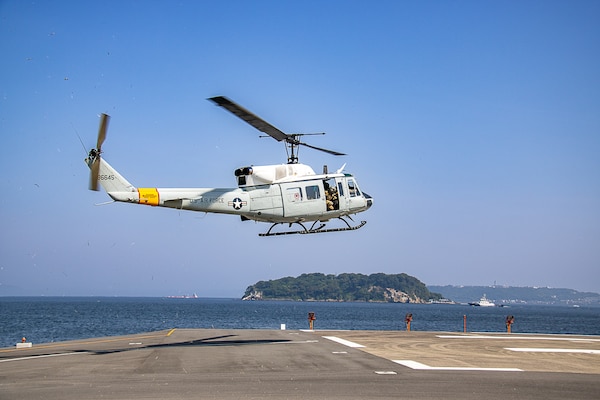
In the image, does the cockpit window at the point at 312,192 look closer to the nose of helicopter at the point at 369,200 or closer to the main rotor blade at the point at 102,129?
the nose of helicopter at the point at 369,200

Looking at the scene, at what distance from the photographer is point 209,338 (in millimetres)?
28859

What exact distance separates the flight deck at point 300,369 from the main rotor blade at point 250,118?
821 cm

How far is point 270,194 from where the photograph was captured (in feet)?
78.9

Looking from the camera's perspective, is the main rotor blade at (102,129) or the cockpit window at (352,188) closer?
the main rotor blade at (102,129)

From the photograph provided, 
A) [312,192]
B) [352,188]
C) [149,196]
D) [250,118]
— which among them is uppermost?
[250,118]

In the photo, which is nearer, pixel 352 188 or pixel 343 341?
pixel 352 188

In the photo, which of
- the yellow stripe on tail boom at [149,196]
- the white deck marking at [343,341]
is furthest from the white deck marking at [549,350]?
the yellow stripe on tail boom at [149,196]

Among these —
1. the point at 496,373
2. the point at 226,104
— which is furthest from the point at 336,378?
the point at 226,104

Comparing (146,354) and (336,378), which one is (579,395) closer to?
(336,378)

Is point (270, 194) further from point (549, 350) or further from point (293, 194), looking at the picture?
point (549, 350)

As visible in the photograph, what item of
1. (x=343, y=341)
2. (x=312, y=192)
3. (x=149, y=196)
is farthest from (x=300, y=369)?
(x=343, y=341)

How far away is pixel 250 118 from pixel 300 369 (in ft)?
28.2

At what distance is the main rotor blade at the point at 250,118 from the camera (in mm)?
18778

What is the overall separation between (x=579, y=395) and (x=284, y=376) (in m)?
7.39
